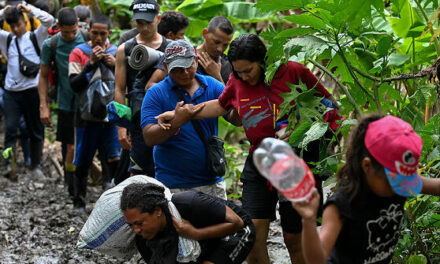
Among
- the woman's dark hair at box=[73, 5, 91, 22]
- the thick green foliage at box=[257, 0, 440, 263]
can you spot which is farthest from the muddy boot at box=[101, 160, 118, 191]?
the thick green foliage at box=[257, 0, 440, 263]

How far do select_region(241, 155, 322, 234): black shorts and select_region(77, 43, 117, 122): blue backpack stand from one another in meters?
2.77

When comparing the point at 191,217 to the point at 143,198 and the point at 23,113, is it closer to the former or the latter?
the point at 143,198

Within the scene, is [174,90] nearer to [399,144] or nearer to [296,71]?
[296,71]

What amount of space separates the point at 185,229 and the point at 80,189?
13.1 ft

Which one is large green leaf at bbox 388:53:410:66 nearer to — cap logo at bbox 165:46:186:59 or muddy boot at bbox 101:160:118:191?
cap logo at bbox 165:46:186:59

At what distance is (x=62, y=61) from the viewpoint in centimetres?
768

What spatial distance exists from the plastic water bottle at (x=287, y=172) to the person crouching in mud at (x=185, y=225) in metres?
1.27

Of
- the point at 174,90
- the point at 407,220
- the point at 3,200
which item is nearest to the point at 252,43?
the point at 174,90

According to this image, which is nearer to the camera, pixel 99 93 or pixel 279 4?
pixel 279 4

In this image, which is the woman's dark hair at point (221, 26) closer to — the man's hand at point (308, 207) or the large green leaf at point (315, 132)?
the large green leaf at point (315, 132)

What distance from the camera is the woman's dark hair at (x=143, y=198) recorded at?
3.51 meters

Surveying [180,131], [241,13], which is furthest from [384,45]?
[241,13]

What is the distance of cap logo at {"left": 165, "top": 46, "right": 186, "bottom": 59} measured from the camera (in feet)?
16.0

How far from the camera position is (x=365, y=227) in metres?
2.88
